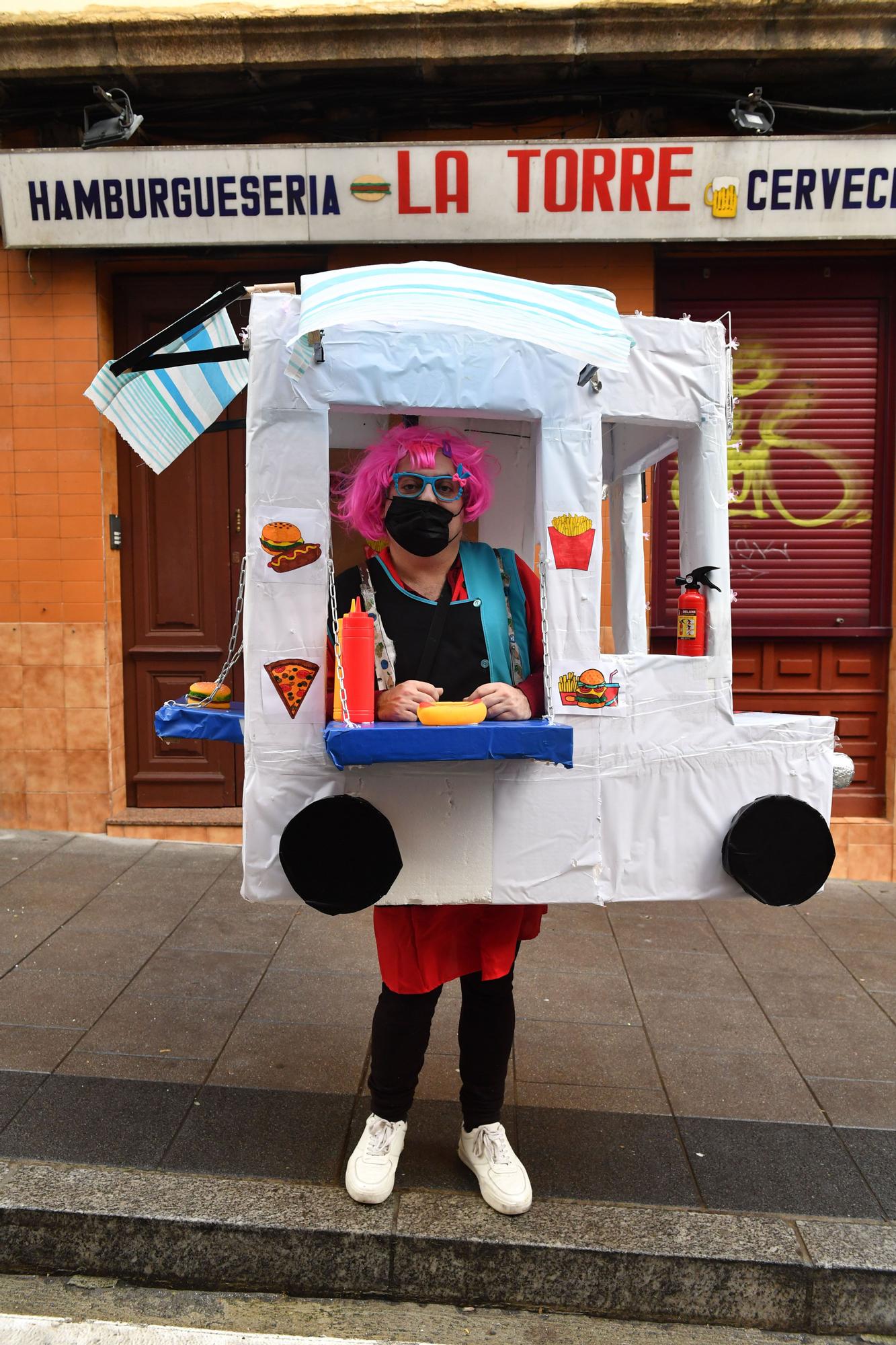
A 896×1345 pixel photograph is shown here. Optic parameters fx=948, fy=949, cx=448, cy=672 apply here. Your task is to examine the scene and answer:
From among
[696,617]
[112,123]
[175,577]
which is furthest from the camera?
[175,577]

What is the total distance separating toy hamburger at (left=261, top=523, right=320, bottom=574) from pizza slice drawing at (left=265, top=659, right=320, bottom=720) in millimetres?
238

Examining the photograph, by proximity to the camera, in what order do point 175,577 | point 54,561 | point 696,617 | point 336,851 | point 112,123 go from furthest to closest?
point 175,577 → point 54,561 → point 112,123 → point 696,617 → point 336,851

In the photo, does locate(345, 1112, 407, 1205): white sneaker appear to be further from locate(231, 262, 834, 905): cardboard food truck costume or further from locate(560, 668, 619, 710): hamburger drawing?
locate(560, 668, 619, 710): hamburger drawing

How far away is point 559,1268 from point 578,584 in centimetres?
186

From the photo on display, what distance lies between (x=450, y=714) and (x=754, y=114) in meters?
4.86

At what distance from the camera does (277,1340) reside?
2400 mm

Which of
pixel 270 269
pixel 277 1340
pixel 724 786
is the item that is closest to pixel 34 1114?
pixel 277 1340

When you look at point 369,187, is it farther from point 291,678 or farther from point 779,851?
point 779,851

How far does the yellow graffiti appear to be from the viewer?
19.5ft

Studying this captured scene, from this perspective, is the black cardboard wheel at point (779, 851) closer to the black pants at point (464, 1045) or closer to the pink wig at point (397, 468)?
the black pants at point (464, 1045)

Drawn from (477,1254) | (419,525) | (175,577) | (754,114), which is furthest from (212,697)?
(754,114)

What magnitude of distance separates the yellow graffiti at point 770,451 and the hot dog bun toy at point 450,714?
405cm

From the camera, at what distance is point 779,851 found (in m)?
2.56

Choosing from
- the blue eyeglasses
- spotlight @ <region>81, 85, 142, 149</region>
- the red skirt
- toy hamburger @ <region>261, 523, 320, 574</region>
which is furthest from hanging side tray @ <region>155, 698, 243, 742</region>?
spotlight @ <region>81, 85, 142, 149</region>
